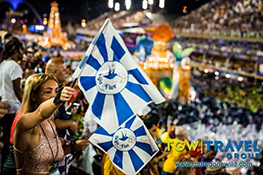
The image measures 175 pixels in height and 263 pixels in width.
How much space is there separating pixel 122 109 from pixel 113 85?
0.55 feet

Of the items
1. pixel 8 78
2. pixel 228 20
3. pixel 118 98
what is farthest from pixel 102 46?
pixel 228 20

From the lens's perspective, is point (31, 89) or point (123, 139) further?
point (123, 139)

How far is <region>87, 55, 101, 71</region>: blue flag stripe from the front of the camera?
8.86 ft

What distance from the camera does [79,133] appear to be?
4266 mm

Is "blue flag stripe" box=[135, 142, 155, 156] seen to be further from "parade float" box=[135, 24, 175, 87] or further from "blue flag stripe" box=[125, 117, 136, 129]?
"parade float" box=[135, 24, 175, 87]

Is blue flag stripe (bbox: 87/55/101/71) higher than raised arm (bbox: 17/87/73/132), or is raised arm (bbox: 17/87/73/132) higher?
blue flag stripe (bbox: 87/55/101/71)

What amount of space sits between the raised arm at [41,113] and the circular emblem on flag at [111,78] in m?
0.66

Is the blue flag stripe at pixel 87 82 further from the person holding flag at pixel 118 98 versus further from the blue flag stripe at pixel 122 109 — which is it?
the blue flag stripe at pixel 122 109

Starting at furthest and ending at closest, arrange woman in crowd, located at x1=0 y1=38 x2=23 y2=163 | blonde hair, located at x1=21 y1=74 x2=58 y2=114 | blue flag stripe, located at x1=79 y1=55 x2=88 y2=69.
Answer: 1. woman in crowd, located at x1=0 y1=38 x2=23 y2=163
2. blue flag stripe, located at x1=79 y1=55 x2=88 y2=69
3. blonde hair, located at x1=21 y1=74 x2=58 y2=114

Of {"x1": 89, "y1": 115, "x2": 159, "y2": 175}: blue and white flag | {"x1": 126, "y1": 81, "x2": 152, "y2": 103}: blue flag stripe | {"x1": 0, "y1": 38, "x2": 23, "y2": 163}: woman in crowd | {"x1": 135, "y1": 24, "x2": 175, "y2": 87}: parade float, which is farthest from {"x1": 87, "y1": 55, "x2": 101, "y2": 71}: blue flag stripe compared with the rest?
{"x1": 135, "y1": 24, "x2": 175, "y2": 87}: parade float

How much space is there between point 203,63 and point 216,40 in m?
1.45

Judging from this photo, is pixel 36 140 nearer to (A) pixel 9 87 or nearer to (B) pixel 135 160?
(B) pixel 135 160

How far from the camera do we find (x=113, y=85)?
→ 282 cm

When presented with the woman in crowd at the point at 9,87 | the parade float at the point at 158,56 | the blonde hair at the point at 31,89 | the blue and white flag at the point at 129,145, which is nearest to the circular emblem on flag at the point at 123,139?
the blue and white flag at the point at 129,145
